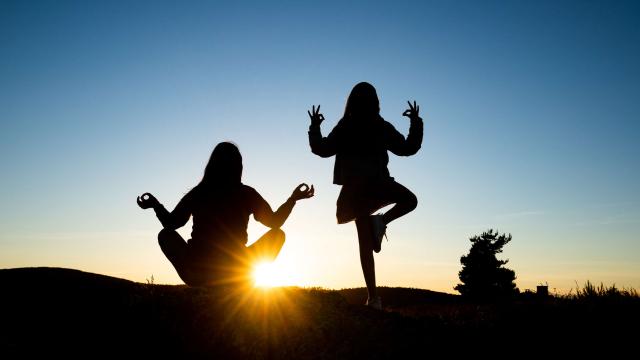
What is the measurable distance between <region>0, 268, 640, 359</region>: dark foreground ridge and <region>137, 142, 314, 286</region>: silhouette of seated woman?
0.47 m

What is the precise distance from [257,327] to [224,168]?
206cm

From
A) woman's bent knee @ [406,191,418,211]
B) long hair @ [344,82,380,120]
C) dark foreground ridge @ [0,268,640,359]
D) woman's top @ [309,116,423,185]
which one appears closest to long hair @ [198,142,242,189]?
woman's top @ [309,116,423,185]

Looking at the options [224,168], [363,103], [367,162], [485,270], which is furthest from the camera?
[485,270]

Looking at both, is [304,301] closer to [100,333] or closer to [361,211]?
[361,211]

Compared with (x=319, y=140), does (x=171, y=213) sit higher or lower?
lower

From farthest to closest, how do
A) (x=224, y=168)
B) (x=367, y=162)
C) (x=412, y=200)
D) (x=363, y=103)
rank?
(x=363, y=103)
(x=367, y=162)
(x=412, y=200)
(x=224, y=168)

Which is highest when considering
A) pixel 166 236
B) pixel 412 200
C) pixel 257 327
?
pixel 412 200

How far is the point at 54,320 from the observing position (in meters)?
4.24

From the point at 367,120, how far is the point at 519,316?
10.0 ft

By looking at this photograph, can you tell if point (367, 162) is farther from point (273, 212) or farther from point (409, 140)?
point (273, 212)

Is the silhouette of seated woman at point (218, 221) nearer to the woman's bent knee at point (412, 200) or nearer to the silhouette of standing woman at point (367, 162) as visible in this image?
the silhouette of standing woman at point (367, 162)

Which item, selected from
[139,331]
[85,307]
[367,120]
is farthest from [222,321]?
[367,120]

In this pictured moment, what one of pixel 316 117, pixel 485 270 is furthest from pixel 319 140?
pixel 485 270

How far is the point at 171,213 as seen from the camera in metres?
5.57
